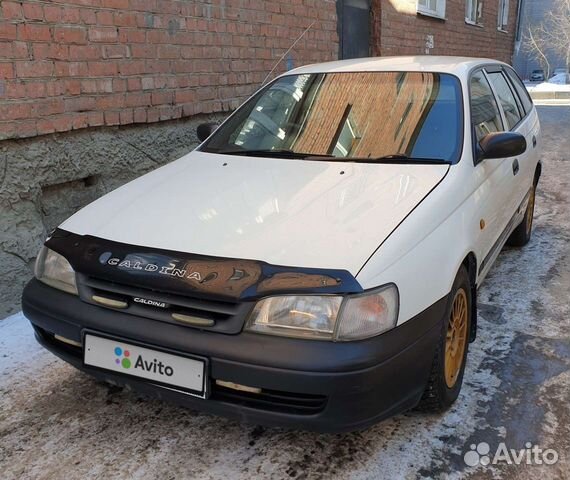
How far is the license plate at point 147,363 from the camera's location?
203 centimetres

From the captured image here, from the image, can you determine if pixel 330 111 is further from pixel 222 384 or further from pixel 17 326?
pixel 17 326

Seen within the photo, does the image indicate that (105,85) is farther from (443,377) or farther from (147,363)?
(443,377)

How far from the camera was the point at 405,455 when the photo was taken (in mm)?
2279

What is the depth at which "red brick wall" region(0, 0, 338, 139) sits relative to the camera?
11.7 ft

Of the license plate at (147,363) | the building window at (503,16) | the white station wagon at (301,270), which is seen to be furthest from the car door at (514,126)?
the building window at (503,16)

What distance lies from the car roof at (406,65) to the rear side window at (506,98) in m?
0.18

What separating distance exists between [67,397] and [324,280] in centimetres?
150

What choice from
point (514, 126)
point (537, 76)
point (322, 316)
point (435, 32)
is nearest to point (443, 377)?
point (322, 316)

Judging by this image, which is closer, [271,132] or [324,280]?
[324,280]

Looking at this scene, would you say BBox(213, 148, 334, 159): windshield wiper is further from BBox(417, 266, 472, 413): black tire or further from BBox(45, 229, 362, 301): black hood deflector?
BBox(45, 229, 362, 301): black hood deflector

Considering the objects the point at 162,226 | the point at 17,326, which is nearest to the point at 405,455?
the point at 162,226

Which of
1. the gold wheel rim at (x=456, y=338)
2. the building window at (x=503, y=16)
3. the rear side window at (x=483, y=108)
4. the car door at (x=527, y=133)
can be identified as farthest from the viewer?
the building window at (x=503, y=16)

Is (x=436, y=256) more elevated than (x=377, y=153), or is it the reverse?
(x=377, y=153)

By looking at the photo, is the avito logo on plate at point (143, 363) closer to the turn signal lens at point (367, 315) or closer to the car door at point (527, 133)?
the turn signal lens at point (367, 315)
